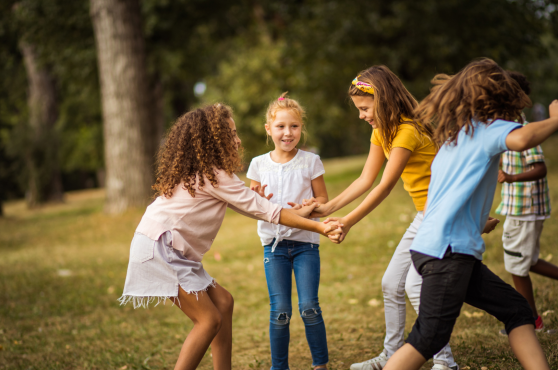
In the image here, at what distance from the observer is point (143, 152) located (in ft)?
40.0

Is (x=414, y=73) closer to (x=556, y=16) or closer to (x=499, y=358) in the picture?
(x=556, y=16)

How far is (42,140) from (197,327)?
2016cm

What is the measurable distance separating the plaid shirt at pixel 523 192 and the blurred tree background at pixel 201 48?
564 centimetres

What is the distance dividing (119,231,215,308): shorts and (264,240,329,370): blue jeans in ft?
2.03

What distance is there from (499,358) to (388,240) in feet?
15.9

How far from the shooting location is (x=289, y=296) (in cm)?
337

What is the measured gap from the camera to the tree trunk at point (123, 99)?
38.8 feet

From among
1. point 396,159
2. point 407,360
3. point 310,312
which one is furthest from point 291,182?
point 407,360

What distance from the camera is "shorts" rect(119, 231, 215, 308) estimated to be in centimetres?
287

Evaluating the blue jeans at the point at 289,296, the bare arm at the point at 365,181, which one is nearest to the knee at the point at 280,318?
the blue jeans at the point at 289,296

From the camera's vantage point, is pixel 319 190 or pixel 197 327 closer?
pixel 197 327

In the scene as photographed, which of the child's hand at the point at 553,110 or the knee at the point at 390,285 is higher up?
the child's hand at the point at 553,110

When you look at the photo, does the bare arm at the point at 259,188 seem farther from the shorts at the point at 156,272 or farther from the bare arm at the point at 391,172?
the shorts at the point at 156,272

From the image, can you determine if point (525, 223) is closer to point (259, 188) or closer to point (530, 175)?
point (530, 175)
